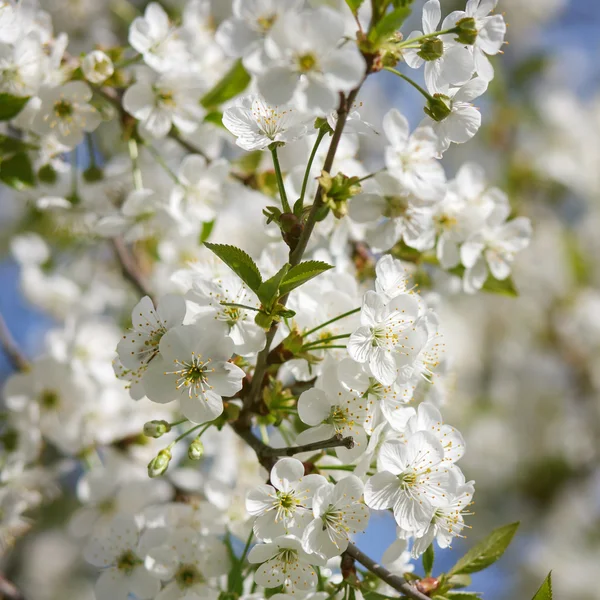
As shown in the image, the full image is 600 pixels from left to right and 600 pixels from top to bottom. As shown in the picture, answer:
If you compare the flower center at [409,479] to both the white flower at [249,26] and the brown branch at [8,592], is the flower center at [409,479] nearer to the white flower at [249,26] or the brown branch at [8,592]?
the white flower at [249,26]

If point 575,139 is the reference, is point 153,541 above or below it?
above

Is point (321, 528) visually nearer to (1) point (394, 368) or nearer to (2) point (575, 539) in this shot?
(1) point (394, 368)

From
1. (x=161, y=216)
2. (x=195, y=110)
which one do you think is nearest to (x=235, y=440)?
(x=161, y=216)

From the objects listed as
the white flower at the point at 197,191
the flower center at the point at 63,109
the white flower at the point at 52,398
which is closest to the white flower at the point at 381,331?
the white flower at the point at 197,191

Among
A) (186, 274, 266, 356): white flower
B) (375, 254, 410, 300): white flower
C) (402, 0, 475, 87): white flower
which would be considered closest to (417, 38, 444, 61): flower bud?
(402, 0, 475, 87): white flower

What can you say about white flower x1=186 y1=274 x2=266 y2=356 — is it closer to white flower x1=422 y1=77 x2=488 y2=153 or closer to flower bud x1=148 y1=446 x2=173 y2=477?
flower bud x1=148 y1=446 x2=173 y2=477

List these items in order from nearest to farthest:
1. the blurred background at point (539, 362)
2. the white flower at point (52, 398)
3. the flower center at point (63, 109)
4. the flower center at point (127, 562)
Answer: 1. the flower center at point (127, 562)
2. the flower center at point (63, 109)
3. the white flower at point (52, 398)
4. the blurred background at point (539, 362)
